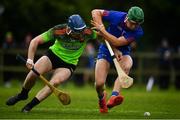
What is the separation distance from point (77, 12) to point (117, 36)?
85.1ft

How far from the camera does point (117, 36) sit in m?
18.0

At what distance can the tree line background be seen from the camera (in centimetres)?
4288

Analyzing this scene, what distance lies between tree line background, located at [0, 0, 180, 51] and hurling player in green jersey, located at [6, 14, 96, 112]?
23684 millimetres

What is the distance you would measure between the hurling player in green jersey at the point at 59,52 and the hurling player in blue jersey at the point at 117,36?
1.29 feet

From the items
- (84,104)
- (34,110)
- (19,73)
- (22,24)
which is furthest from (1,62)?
(34,110)

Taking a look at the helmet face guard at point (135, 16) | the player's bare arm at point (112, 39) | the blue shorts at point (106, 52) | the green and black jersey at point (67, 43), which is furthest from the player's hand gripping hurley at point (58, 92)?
the helmet face guard at point (135, 16)

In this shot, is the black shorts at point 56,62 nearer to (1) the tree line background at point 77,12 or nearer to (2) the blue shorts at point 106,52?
(2) the blue shorts at point 106,52

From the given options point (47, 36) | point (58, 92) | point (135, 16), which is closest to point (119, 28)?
point (135, 16)

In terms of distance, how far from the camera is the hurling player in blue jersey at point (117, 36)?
17625mm

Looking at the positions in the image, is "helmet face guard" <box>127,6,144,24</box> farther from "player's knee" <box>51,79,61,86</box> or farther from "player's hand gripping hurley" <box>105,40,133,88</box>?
"player's knee" <box>51,79,61,86</box>

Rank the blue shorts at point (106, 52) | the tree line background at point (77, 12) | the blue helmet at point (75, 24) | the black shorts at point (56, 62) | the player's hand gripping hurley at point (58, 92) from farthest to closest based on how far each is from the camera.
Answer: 1. the tree line background at point (77, 12)
2. the blue shorts at point (106, 52)
3. the black shorts at point (56, 62)
4. the blue helmet at point (75, 24)
5. the player's hand gripping hurley at point (58, 92)

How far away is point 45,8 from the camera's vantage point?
4412 centimetres

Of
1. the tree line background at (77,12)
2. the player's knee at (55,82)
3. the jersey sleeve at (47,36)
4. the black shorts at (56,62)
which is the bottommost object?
the tree line background at (77,12)

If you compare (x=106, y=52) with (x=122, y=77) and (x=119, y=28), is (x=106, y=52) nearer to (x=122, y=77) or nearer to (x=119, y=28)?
(x=119, y=28)
